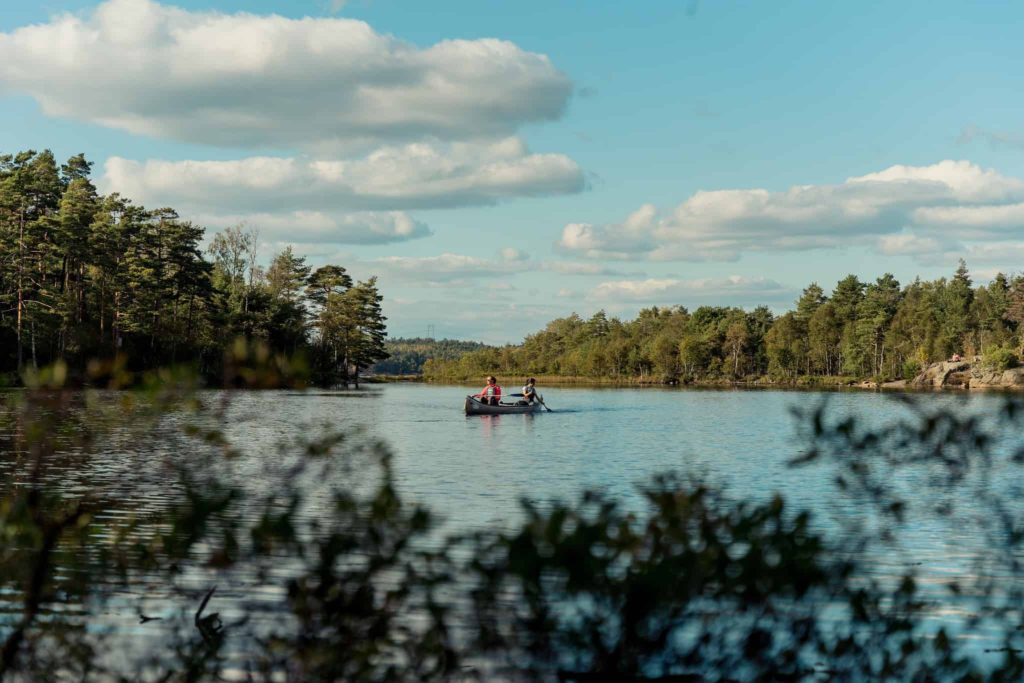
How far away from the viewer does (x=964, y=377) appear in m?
107

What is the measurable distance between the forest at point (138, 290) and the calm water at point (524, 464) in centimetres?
984

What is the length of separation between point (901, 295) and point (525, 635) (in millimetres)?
164771

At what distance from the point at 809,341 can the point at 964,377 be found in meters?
34.4

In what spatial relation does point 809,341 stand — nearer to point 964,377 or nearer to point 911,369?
point 911,369

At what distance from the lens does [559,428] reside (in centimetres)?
3844

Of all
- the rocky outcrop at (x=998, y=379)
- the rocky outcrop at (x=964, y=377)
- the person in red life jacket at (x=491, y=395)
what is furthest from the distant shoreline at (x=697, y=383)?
the person in red life jacket at (x=491, y=395)

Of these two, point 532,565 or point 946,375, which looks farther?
point 946,375

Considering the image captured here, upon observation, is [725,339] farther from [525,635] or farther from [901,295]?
[525,635]

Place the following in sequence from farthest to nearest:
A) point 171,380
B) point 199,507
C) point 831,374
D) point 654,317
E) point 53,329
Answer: point 654,317 < point 831,374 < point 53,329 < point 171,380 < point 199,507

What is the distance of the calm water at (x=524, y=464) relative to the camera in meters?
10.7

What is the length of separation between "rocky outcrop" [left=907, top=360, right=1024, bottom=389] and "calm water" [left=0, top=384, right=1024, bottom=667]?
68.0 meters

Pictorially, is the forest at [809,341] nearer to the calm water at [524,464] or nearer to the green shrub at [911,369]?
the green shrub at [911,369]

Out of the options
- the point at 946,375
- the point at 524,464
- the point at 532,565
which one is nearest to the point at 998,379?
the point at 946,375

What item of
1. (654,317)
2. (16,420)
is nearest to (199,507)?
(16,420)
